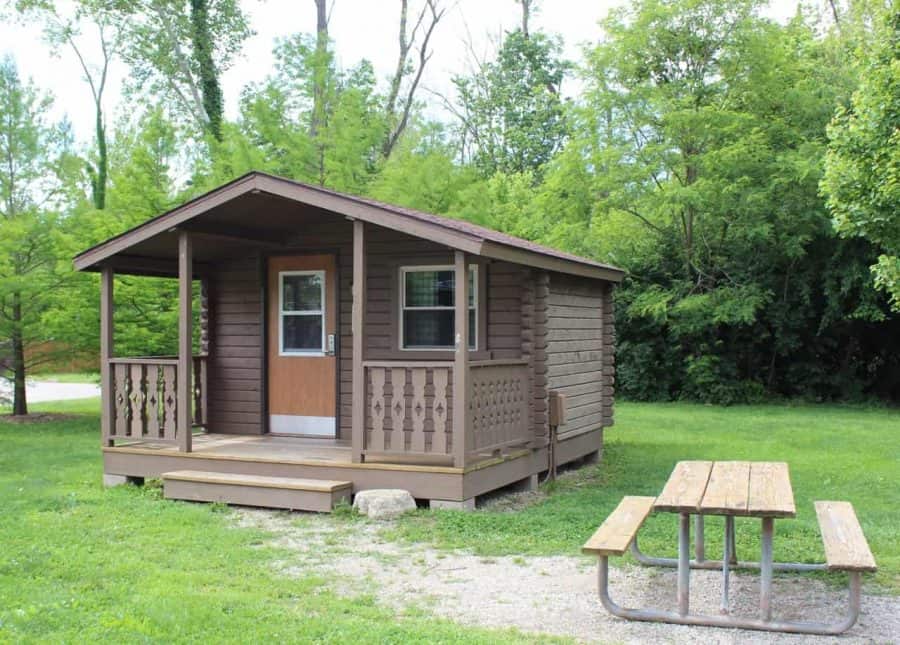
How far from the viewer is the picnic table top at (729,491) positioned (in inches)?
174

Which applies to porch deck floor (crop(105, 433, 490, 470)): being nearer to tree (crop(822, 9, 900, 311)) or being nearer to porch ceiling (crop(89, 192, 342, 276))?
porch ceiling (crop(89, 192, 342, 276))

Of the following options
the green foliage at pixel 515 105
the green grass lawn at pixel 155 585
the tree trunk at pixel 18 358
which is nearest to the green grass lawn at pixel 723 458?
the green grass lawn at pixel 155 585

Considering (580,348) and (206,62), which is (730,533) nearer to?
(580,348)

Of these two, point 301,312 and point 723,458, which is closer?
point 301,312

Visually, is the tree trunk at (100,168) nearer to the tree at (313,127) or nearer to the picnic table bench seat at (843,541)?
the tree at (313,127)

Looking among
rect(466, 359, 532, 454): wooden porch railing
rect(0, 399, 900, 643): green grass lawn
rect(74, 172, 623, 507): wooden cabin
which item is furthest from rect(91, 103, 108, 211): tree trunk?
rect(466, 359, 532, 454): wooden porch railing

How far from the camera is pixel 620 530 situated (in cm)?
495

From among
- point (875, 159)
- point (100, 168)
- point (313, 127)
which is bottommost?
point (875, 159)

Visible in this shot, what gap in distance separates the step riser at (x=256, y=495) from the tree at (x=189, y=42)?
1656cm

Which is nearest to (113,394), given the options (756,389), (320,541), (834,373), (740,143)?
(320,541)

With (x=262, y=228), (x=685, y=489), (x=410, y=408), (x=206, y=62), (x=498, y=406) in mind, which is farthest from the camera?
(x=206, y=62)

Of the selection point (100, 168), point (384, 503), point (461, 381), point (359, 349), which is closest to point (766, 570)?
point (461, 381)

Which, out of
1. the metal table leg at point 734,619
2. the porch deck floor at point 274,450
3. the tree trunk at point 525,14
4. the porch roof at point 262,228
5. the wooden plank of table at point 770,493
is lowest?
the metal table leg at point 734,619

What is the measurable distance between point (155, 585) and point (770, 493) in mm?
3510
